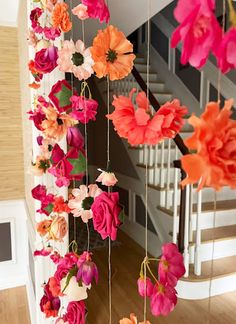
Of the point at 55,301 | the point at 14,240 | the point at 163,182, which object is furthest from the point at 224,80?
the point at 55,301

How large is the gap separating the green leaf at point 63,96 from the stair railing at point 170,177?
0.79 metres

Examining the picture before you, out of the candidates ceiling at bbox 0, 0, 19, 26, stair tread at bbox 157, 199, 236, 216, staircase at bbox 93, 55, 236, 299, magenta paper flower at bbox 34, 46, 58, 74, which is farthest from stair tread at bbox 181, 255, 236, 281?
ceiling at bbox 0, 0, 19, 26

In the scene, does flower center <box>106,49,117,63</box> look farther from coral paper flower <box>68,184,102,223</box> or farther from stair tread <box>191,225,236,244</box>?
stair tread <box>191,225,236,244</box>

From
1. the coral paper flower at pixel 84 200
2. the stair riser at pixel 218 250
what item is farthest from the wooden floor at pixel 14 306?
the coral paper flower at pixel 84 200

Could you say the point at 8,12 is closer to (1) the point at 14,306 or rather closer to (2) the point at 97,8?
(2) the point at 97,8

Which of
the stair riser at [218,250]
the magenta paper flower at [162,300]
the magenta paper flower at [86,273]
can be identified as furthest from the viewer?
the stair riser at [218,250]

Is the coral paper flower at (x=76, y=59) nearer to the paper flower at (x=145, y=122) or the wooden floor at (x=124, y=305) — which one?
the paper flower at (x=145, y=122)

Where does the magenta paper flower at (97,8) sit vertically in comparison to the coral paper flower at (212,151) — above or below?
above

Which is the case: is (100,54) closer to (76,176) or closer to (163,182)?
(76,176)

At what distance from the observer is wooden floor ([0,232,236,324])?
2.33 metres

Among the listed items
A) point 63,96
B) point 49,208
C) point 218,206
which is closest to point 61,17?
point 63,96

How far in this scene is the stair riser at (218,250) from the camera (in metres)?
2.81

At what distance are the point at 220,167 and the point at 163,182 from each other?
2930mm

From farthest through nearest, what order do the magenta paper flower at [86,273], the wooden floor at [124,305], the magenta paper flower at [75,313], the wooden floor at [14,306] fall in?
1. the wooden floor at [14,306]
2. the wooden floor at [124,305]
3. the magenta paper flower at [75,313]
4. the magenta paper flower at [86,273]
